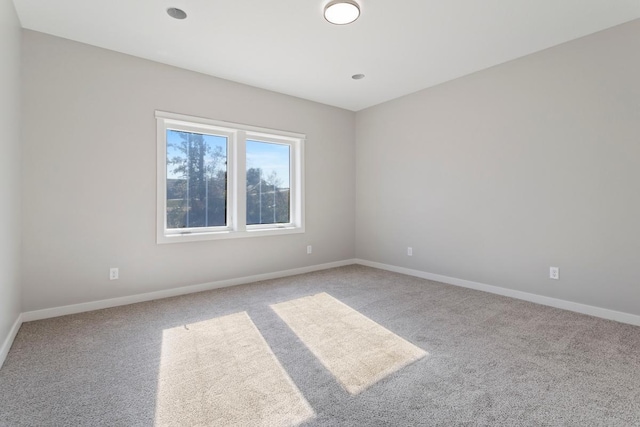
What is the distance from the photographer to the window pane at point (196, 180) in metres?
3.60

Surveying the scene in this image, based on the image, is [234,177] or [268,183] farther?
[268,183]

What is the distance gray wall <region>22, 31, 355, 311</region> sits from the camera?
2789mm

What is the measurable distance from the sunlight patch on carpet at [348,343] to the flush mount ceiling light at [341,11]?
8.54 feet

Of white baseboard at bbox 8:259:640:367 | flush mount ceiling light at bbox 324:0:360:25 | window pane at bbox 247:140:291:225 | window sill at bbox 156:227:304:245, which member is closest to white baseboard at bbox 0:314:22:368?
white baseboard at bbox 8:259:640:367

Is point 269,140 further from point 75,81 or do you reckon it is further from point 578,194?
point 578,194

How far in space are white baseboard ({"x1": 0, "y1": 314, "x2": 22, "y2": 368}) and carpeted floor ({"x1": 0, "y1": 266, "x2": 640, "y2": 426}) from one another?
6 cm

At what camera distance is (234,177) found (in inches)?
158

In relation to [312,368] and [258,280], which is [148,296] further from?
[312,368]

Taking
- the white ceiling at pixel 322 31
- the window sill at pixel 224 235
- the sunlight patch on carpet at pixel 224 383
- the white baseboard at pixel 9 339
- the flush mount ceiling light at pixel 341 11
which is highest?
the white ceiling at pixel 322 31

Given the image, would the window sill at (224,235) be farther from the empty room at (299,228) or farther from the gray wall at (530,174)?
the gray wall at (530,174)

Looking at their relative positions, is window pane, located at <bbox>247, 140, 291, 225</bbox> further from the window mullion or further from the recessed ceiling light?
the recessed ceiling light

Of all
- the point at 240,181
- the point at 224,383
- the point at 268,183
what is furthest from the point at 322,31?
the point at 224,383

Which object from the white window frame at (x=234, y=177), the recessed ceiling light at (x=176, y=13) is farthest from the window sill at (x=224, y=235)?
the recessed ceiling light at (x=176, y=13)

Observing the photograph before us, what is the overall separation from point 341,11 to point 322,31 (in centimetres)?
38
